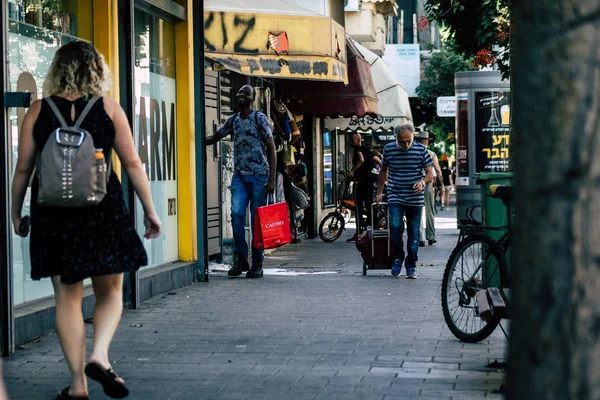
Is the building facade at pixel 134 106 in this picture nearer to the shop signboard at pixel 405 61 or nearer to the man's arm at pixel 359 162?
the man's arm at pixel 359 162

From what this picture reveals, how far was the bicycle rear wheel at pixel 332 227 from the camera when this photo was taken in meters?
19.0

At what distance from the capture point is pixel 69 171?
516 cm

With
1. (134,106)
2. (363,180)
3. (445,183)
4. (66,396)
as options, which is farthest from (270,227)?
(445,183)

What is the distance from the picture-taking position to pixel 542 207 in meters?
2.26

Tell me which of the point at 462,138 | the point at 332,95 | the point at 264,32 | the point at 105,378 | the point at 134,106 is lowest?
the point at 105,378

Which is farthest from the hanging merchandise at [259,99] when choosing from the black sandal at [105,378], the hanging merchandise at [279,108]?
the black sandal at [105,378]

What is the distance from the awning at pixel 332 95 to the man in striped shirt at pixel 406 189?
5.48 metres

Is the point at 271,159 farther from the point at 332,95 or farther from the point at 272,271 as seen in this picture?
the point at 332,95

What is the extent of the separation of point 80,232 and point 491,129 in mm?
13423

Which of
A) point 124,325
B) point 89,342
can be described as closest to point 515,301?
point 89,342

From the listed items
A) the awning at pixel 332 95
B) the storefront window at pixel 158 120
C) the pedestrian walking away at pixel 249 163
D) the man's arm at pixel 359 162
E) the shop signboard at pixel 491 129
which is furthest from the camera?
the man's arm at pixel 359 162

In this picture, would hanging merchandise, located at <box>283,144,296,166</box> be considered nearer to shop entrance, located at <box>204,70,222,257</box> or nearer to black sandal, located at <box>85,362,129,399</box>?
shop entrance, located at <box>204,70,222,257</box>

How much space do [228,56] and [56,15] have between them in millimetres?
5559

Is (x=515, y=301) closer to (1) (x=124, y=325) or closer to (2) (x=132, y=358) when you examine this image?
(2) (x=132, y=358)
